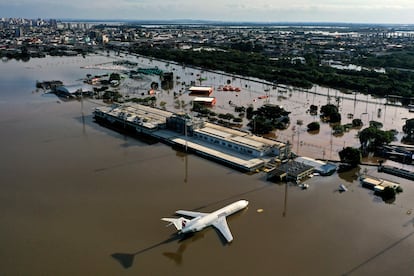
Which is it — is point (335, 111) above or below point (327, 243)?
above

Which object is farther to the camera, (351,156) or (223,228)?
(351,156)

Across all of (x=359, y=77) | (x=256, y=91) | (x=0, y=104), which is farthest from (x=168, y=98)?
(x=359, y=77)

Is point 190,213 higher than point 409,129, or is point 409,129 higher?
point 409,129

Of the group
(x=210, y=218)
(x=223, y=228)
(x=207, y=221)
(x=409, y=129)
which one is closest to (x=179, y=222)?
(x=207, y=221)

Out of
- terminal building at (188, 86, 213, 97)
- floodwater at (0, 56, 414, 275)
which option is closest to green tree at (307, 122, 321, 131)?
floodwater at (0, 56, 414, 275)

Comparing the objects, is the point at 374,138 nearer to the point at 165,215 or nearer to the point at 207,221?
the point at 207,221

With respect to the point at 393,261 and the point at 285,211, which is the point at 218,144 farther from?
the point at 393,261

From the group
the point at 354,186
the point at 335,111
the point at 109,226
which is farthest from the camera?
the point at 335,111

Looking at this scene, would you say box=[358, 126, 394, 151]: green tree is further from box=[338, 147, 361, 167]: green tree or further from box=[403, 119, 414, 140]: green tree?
box=[403, 119, 414, 140]: green tree

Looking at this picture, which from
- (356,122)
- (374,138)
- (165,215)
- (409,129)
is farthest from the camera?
(356,122)
